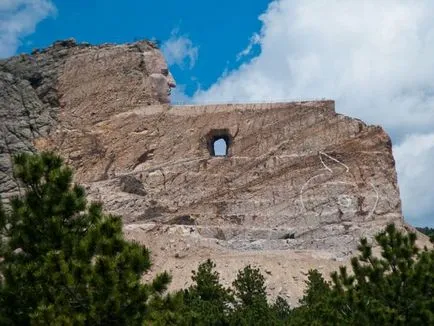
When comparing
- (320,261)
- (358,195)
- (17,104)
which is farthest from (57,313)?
(17,104)

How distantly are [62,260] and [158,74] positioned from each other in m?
43.9

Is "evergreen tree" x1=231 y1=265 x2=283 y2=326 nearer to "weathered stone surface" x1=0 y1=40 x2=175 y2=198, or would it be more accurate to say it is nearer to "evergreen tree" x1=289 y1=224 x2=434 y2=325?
"evergreen tree" x1=289 y1=224 x2=434 y2=325

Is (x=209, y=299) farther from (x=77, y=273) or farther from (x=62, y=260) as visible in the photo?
(x=62, y=260)

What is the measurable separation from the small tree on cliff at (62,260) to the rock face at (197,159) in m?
30.8

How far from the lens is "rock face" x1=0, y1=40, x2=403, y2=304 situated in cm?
5062

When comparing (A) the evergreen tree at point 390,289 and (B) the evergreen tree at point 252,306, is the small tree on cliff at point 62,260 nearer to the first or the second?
(A) the evergreen tree at point 390,289

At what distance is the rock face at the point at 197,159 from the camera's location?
50.6 meters

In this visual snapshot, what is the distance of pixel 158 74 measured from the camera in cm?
5853

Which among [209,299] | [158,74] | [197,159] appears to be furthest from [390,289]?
[158,74]

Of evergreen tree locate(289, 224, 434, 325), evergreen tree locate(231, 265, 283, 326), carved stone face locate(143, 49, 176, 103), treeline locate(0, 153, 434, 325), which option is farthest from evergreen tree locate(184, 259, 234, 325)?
carved stone face locate(143, 49, 176, 103)

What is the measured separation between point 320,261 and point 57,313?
112 ft

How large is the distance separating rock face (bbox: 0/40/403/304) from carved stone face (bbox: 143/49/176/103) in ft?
0.35

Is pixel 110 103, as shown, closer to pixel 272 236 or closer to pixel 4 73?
pixel 4 73

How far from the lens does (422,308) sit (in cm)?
1969
